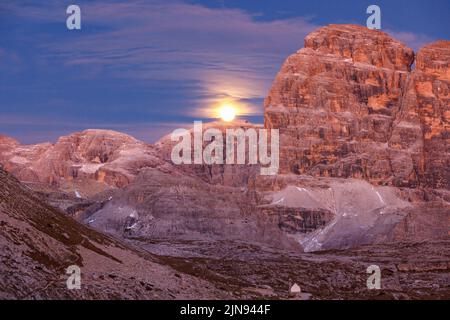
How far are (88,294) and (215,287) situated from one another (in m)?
39.9
